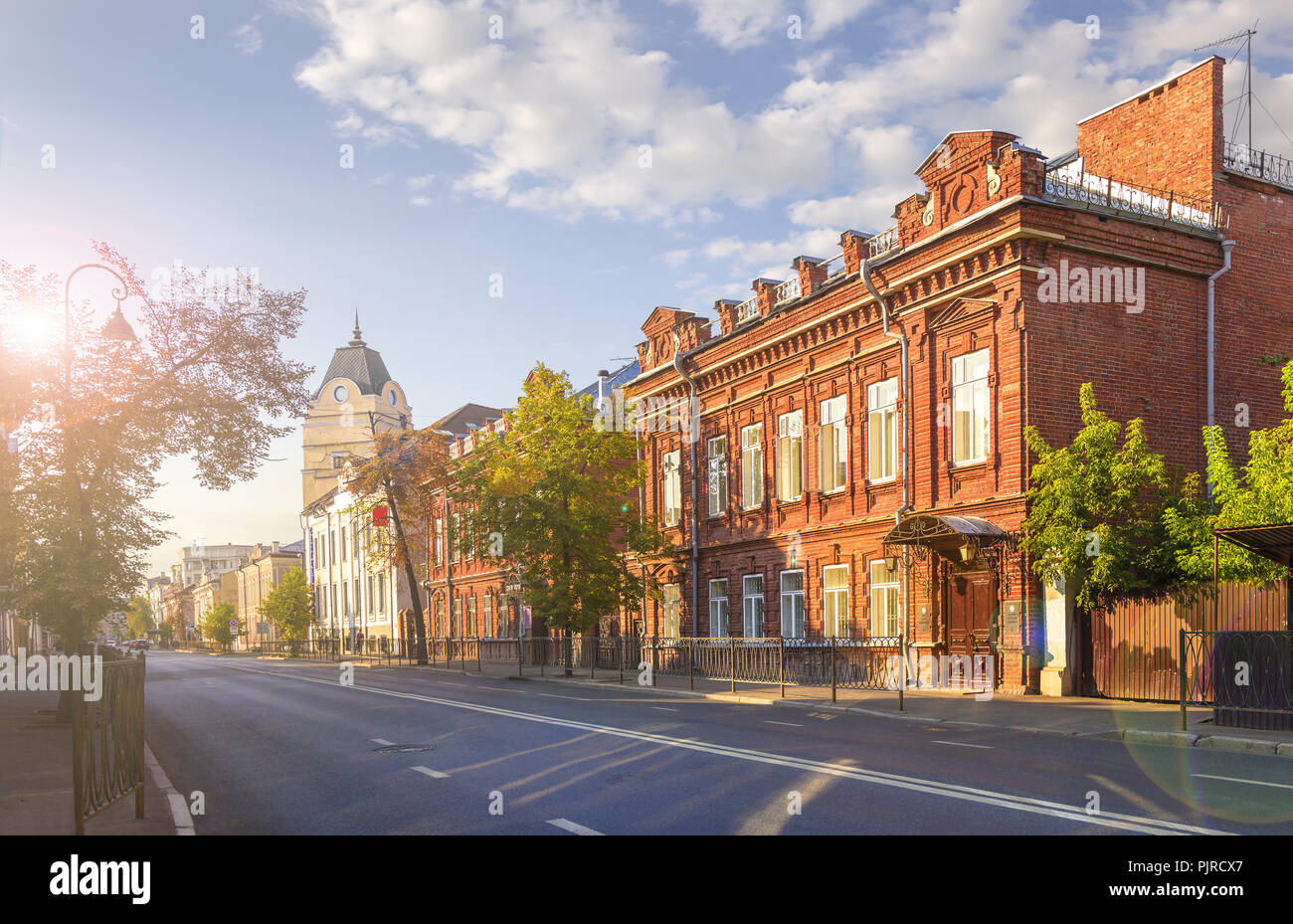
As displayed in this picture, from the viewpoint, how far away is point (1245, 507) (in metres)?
17.0

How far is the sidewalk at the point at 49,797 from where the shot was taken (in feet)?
28.5

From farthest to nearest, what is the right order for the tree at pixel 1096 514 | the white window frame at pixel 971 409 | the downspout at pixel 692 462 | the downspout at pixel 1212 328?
1. the downspout at pixel 692 462
2. the downspout at pixel 1212 328
3. the white window frame at pixel 971 409
4. the tree at pixel 1096 514

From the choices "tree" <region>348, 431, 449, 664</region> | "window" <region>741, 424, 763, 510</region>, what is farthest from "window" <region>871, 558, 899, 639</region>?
"tree" <region>348, 431, 449, 664</region>

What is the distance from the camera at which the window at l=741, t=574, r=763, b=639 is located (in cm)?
2983

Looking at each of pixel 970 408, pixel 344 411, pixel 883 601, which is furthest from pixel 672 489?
pixel 344 411

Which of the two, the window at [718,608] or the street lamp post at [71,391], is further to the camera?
the window at [718,608]

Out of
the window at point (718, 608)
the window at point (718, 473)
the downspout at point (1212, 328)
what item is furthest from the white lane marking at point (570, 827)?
the window at point (718, 473)

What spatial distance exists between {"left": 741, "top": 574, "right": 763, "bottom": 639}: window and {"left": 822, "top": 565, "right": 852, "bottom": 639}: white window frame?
3289 millimetres

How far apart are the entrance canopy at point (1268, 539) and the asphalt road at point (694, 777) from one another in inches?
126

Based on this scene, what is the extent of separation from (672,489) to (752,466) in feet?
16.1

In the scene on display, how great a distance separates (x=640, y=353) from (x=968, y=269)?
16232 millimetres

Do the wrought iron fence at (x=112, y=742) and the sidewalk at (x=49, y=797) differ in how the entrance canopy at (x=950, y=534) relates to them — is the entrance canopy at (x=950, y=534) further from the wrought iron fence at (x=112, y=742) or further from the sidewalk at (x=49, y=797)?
the wrought iron fence at (x=112, y=742)

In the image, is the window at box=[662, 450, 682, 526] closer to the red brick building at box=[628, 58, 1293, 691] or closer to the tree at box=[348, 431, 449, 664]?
the red brick building at box=[628, 58, 1293, 691]
